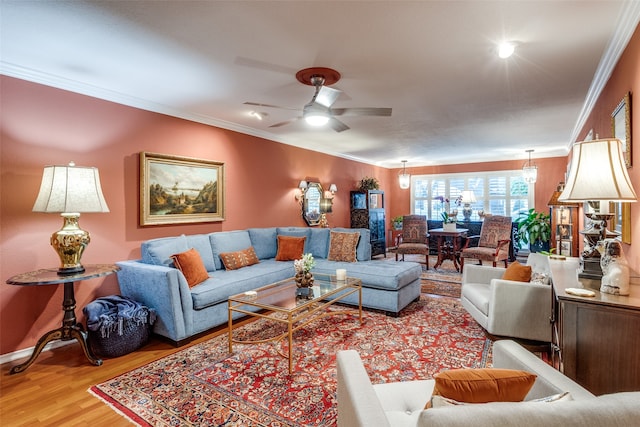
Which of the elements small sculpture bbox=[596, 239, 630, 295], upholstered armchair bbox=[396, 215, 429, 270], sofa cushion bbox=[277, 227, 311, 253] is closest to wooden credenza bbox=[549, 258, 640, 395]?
small sculpture bbox=[596, 239, 630, 295]

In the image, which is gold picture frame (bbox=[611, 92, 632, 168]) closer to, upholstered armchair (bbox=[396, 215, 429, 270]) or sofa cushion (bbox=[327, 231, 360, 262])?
sofa cushion (bbox=[327, 231, 360, 262])

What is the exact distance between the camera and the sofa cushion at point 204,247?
151 inches

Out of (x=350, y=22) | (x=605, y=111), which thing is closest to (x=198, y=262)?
(x=350, y=22)

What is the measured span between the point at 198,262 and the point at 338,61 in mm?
2416

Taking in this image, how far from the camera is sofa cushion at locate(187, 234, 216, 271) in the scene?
3.84 meters

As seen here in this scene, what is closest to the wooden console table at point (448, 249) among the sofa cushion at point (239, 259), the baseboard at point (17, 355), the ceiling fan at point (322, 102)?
the sofa cushion at point (239, 259)

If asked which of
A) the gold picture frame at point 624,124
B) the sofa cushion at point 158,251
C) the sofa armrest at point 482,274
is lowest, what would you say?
the sofa armrest at point 482,274

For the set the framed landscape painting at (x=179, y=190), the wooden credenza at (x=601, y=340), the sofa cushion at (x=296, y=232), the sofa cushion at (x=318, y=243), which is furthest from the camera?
the sofa cushion at (x=296, y=232)

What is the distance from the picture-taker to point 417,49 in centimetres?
247

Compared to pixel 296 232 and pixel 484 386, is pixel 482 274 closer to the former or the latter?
pixel 296 232

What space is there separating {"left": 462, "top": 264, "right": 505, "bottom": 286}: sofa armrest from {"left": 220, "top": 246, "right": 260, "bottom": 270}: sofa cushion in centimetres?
261

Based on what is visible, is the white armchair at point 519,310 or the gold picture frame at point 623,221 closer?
the gold picture frame at point 623,221

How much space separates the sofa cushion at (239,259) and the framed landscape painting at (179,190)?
2.05 ft

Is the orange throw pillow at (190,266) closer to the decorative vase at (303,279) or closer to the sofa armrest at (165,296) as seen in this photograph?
the sofa armrest at (165,296)
